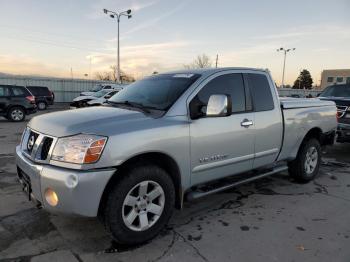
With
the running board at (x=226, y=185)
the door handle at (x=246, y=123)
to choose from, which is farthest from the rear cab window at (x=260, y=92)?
the running board at (x=226, y=185)

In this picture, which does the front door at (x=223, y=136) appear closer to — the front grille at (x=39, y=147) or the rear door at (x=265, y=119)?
the rear door at (x=265, y=119)

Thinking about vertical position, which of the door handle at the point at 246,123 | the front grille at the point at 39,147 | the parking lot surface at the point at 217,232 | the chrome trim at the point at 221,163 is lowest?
the parking lot surface at the point at 217,232

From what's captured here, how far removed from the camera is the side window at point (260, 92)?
15.6ft

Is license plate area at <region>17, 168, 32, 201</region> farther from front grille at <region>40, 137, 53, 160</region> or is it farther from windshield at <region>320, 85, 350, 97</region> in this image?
windshield at <region>320, 85, 350, 97</region>

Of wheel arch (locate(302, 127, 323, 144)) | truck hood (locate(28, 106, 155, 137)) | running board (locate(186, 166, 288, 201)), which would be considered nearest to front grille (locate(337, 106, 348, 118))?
wheel arch (locate(302, 127, 323, 144))

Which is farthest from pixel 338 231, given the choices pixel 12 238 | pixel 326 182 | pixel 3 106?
pixel 3 106

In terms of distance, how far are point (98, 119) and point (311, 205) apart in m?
A: 3.26

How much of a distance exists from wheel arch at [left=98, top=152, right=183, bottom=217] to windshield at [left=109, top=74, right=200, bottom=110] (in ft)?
1.93

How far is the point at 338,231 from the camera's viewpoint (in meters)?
3.93

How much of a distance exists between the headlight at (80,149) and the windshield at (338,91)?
8.57m

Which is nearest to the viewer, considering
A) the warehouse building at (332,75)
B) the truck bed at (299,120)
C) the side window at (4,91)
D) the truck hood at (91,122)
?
the truck hood at (91,122)

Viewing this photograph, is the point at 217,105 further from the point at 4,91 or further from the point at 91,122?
the point at 4,91

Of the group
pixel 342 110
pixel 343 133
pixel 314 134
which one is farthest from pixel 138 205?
pixel 342 110

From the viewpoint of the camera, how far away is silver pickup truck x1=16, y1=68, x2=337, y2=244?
10.1 feet
